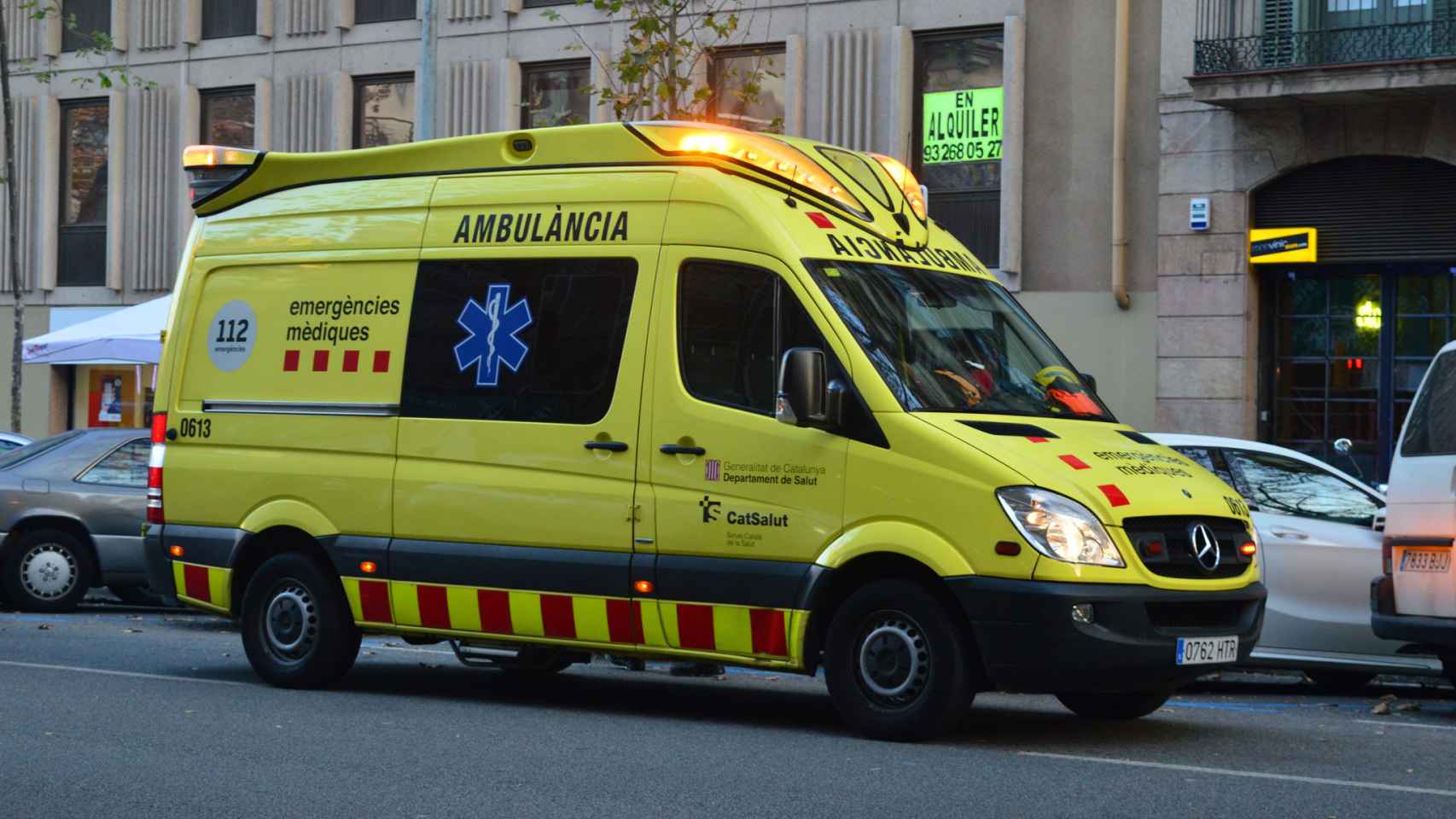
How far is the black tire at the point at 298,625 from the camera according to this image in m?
10.7

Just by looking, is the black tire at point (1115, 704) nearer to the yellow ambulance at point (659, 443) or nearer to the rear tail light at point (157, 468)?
the yellow ambulance at point (659, 443)

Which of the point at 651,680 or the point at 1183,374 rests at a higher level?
the point at 1183,374

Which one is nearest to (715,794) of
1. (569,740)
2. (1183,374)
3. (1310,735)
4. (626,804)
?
(626,804)

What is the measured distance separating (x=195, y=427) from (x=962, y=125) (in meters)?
14.5

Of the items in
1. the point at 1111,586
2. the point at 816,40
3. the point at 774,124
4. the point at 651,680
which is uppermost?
the point at 816,40

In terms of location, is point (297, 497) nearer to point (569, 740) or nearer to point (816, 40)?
point (569, 740)

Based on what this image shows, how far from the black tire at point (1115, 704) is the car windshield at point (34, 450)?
381 inches

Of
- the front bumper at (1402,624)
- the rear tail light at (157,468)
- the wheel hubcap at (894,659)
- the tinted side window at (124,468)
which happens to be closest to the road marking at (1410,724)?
the front bumper at (1402,624)

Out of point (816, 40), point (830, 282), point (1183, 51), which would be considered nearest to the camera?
point (830, 282)

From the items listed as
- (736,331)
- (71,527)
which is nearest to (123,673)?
(736,331)

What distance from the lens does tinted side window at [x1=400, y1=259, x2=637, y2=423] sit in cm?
975

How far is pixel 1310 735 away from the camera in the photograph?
9430 mm

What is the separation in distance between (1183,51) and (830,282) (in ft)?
46.7

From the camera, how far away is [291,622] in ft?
35.6
